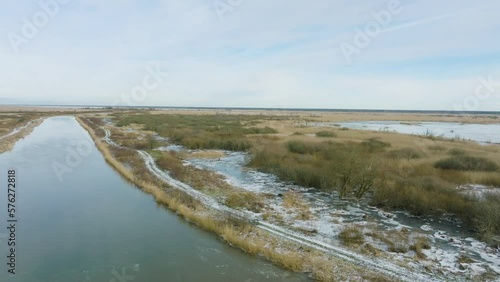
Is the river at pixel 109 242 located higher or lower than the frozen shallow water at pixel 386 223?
lower

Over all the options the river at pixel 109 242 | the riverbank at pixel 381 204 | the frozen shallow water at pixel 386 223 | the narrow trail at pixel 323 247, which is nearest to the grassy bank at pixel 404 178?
the riverbank at pixel 381 204

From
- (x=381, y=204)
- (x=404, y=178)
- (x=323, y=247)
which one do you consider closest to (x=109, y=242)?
(x=323, y=247)

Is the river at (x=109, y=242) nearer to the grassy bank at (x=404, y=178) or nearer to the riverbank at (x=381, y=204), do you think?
the riverbank at (x=381, y=204)

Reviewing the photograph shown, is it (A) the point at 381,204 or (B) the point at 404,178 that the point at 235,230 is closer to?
(A) the point at 381,204

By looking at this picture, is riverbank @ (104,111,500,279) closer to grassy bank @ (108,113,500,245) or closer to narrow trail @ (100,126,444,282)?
grassy bank @ (108,113,500,245)

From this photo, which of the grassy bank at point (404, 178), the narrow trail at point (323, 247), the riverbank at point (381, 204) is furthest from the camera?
the grassy bank at point (404, 178)

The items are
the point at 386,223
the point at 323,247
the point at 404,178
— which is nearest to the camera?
the point at 323,247

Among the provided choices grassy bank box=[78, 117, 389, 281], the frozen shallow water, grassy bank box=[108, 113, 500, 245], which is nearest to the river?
grassy bank box=[78, 117, 389, 281]
